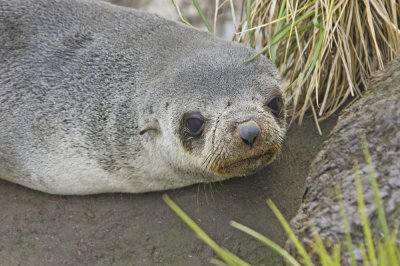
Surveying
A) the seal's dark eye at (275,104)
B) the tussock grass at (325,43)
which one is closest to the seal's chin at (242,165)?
the seal's dark eye at (275,104)

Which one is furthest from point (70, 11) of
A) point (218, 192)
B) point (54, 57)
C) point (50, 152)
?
point (218, 192)

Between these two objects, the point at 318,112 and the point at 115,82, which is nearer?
the point at 115,82

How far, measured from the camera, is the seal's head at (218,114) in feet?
13.3

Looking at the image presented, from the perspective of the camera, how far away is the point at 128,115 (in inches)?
185

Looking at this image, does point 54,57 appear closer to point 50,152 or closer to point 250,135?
point 50,152

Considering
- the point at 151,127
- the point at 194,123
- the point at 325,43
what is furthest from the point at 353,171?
the point at 325,43

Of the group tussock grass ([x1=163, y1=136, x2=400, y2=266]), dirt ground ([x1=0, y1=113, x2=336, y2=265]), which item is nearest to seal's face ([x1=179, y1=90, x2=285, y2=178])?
dirt ground ([x1=0, y1=113, x2=336, y2=265])

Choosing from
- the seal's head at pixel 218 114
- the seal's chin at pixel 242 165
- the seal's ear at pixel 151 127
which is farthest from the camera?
the seal's ear at pixel 151 127

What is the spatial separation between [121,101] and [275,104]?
1.24 m

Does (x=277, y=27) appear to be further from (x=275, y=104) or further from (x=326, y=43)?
(x=275, y=104)

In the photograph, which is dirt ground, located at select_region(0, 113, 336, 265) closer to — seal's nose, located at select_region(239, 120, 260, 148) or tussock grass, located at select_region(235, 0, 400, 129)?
tussock grass, located at select_region(235, 0, 400, 129)

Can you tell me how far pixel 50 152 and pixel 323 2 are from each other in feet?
8.44

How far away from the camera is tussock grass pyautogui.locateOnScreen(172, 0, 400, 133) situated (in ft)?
15.9

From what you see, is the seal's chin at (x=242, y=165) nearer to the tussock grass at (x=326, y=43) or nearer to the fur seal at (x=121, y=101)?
the fur seal at (x=121, y=101)
